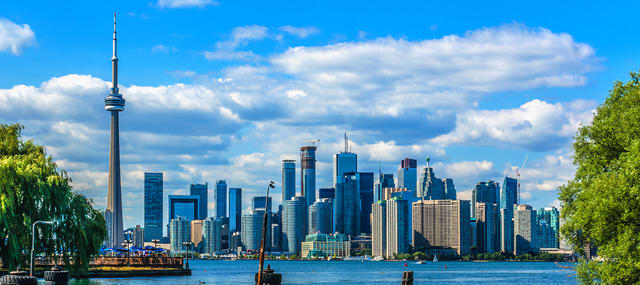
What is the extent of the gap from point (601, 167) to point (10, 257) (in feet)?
136

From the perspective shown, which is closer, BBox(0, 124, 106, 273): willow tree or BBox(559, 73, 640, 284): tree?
BBox(559, 73, 640, 284): tree

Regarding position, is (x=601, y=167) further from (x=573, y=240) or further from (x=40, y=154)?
(x=40, y=154)

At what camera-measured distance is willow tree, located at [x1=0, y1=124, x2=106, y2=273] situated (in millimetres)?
59188

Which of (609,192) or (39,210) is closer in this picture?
(609,192)

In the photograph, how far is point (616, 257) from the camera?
37.7 meters

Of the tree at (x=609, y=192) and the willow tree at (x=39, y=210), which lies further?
the willow tree at (x=39, y=210)

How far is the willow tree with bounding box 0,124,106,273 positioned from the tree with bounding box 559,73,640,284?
38488 millimetres

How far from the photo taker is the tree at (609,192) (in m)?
36.9

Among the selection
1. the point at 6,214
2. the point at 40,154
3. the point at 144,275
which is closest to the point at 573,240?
the point at 6,214

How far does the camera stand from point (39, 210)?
62.3 m

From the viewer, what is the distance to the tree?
1452 inches

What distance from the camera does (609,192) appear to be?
37125 mm

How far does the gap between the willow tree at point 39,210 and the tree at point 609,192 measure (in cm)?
3849

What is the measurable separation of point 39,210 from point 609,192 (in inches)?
1688
